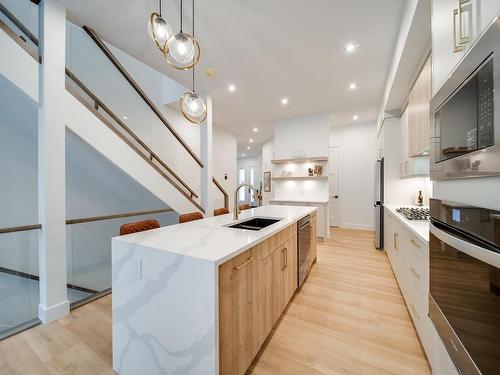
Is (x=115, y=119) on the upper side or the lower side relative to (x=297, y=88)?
lower

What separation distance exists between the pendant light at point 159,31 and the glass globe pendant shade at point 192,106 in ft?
2.38

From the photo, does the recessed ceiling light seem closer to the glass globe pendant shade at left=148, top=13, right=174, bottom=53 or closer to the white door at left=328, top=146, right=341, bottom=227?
the glass globe pendant shade at left=148, top=13, right=174, bottom=53

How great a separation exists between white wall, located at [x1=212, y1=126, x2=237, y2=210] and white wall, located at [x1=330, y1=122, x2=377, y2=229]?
316cm

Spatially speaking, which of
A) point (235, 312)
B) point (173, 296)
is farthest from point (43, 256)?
point (235, 312)

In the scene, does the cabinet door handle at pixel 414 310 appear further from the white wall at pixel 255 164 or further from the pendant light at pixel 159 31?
the white wall at pixel 255 164

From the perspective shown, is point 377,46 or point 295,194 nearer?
point 377,46

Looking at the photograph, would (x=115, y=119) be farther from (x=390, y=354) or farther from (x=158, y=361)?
(x=390, y=354)

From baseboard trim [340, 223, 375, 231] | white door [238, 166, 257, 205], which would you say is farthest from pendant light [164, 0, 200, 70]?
white door [238, 166, 257, 205]

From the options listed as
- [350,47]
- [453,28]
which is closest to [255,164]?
[350,47]

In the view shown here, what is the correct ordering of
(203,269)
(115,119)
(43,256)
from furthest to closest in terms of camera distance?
(115,119) < (43,256) < (203,269)

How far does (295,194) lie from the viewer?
18.1ft

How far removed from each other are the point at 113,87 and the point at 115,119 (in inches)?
20.9

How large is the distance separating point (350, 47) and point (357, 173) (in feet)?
12.8

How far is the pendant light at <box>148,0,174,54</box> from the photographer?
5.16 feet
